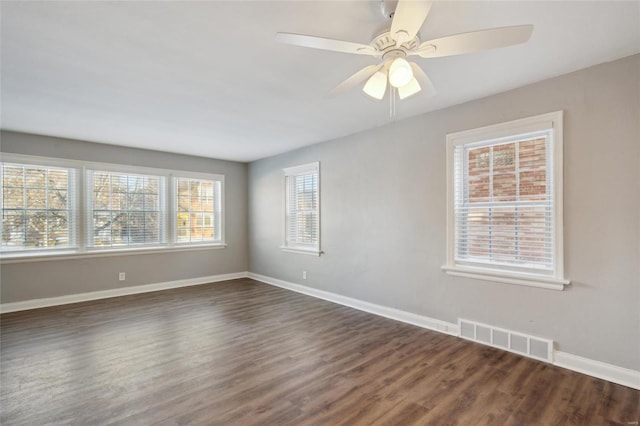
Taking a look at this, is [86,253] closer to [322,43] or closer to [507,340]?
[322,43]

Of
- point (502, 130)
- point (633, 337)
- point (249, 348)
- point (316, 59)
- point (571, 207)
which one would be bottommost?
point (249, 348)

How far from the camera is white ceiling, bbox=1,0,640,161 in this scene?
6.12ft

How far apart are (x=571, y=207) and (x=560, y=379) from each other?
1446 mm

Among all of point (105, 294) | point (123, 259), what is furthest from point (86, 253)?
point (105, 294)

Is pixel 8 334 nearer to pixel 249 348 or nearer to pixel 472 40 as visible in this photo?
pixel 249 348

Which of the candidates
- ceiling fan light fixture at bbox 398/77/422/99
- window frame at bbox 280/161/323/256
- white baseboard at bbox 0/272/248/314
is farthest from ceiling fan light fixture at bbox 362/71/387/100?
white baseboard at bbox 0/272/248/314

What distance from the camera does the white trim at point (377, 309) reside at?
3.48 meters

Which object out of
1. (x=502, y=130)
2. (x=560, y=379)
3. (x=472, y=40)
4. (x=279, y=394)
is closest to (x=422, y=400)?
(x=279, y=394)

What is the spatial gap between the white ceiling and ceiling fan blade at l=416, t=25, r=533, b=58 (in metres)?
0.34

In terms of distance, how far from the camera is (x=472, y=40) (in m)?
1.58

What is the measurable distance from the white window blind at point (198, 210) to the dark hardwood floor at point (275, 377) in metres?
2.29

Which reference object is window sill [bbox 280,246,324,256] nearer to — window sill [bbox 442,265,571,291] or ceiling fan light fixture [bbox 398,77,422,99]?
window sill [bbox 442,265,571,291]

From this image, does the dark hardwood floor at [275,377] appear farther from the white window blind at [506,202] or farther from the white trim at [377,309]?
the white window blind at [506,202]

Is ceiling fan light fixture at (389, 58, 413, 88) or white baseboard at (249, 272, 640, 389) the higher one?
ceiling fan light fixture at (389, 58, 413, 88)
